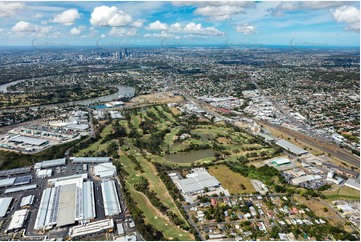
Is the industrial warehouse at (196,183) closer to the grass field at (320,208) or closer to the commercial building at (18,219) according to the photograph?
the grass field at (320,208)

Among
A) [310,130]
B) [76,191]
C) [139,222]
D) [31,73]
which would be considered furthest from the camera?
[31,73]

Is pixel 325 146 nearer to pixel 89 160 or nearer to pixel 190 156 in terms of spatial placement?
pixel 190 156

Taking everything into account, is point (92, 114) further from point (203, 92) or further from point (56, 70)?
point (56, 70)

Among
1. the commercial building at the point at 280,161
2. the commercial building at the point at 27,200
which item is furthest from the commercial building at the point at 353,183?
the commercial building at the point at 27,200

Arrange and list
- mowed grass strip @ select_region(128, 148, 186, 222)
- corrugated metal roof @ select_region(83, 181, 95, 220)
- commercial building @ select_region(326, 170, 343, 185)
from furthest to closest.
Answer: commercial building @ select_region(326, 170, 343, 185) → mowed grass strip @ select_region(128, 148, 186, 222) → corrugated metal roof @ select_region(83, 181, 95, 220)

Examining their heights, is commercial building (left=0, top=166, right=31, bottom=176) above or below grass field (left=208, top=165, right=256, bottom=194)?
above

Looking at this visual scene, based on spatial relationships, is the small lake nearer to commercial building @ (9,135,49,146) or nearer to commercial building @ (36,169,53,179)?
commercial building @ (36,169,53,179)

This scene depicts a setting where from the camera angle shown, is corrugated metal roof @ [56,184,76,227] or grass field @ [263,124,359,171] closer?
corrugated metal roof @ [56,184,76,227]

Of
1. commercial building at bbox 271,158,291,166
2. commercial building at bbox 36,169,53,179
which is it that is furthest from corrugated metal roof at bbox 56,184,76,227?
commercial building at bbox 271,158,291,166

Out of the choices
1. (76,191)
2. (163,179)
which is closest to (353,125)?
(163,179)
